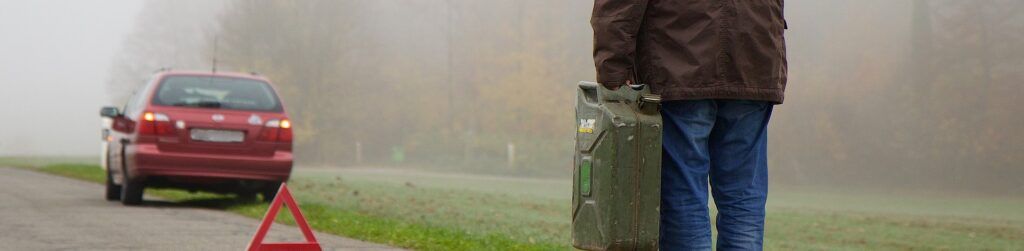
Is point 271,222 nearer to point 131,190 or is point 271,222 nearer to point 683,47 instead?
point 683,47

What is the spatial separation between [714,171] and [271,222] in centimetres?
204

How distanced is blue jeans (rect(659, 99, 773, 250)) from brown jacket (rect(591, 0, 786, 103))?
3.3 inches

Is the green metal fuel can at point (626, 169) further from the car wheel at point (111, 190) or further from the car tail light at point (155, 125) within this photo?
the car wheel at point (111, 190)

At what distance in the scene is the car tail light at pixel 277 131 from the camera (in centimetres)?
1347

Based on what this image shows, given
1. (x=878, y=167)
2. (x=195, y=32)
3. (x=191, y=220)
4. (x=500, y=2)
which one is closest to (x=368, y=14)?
(x=500, y=2)

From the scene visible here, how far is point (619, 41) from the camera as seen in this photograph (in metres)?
4.46

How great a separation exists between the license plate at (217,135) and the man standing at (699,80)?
30.4 ft

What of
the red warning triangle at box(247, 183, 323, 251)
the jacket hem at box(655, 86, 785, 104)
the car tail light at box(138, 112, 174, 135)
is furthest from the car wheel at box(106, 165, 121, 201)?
the jacket hem at box(655, 86, 785, 104)

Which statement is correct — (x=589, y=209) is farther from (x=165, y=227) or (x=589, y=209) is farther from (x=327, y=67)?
(x=327, y=67)

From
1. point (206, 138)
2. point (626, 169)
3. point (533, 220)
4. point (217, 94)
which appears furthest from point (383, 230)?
point (626, 169)

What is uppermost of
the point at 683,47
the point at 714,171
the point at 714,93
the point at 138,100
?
the point at 683,47

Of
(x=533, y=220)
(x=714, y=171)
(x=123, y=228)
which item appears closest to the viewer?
(x=714, y=171)

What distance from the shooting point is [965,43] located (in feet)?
96.3

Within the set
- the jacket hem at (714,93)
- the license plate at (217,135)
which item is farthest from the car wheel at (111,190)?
the jacket hem at (714,93)
